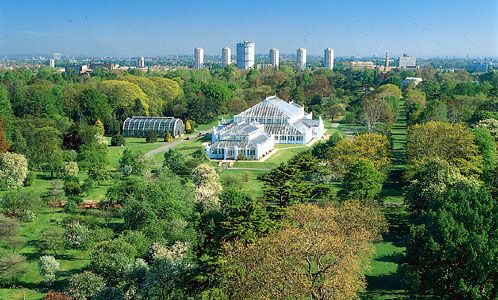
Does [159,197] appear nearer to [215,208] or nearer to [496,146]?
[215,208]

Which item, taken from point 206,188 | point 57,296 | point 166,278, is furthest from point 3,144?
point 166,278

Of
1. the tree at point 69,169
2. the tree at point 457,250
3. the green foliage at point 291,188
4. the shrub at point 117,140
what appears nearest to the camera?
the tree at point 457,250

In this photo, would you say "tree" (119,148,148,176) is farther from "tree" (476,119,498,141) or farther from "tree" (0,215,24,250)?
"tree" (476,119,498,141)

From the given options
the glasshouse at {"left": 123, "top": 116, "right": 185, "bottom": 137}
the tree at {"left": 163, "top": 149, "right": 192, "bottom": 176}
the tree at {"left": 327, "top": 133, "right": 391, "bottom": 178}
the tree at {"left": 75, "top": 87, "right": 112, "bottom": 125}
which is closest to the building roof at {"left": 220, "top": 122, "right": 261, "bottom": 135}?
the glasshouse at {"left": 123, "top": 116, "right": 185, "bottom": 137}

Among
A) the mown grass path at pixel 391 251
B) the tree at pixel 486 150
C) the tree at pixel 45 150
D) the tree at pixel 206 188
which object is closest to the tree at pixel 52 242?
the tree at pixel 206 188

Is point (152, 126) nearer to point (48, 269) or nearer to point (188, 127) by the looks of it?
point (188, 127)

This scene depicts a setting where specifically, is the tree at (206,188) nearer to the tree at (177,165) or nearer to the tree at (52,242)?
the tree at (177,165)
